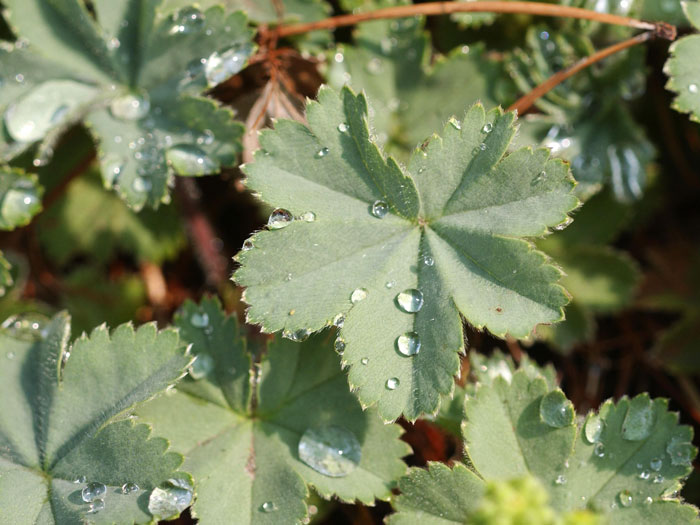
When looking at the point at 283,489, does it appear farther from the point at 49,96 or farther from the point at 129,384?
the point at 49,96

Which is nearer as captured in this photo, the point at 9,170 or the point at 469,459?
the point at 469,459

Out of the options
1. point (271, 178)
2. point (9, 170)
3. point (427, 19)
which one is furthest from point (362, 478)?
point (427, 19)

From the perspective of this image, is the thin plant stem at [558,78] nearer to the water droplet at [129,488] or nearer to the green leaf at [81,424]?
the green leaf at [81,424]

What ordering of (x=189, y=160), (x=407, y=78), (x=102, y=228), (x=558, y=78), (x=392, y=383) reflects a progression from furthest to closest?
(x=102, y=228), (x=407, y=78), (x=558, y=78), (x=189, y=160), (x=392, y=383)

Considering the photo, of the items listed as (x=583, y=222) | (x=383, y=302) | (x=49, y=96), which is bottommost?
(x=583, y=222)

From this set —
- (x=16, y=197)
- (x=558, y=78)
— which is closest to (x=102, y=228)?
(x=16, y=197)

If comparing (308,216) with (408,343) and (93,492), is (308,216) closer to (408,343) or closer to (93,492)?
(408,343)

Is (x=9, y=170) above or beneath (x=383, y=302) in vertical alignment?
above
